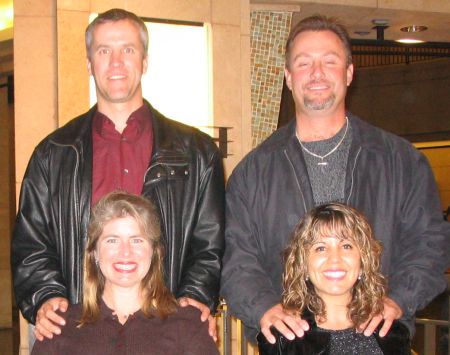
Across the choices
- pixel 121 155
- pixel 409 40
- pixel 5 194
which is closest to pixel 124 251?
pixel 121 155

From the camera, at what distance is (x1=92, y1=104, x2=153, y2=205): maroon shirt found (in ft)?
10.2

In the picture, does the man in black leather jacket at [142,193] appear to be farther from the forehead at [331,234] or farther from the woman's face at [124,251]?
the forehead at [331,234]

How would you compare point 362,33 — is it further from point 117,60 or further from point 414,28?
point 117,60

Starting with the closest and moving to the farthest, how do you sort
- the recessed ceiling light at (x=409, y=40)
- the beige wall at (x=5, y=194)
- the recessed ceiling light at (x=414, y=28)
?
the recessed ceiling light at (x=414, y=28)
the recessed ceiling light at (x=409, y=40)
the beige wall at (x=5, y=194)

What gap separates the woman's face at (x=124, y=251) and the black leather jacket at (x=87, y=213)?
21cm

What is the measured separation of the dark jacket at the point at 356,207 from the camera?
9.81 ft

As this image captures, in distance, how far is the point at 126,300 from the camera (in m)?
2.89

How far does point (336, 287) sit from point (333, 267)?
74 mm

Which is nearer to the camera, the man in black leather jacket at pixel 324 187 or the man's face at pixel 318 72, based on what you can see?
the man in black leather jacket at pixel 324 187

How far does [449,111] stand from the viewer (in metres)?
15.0

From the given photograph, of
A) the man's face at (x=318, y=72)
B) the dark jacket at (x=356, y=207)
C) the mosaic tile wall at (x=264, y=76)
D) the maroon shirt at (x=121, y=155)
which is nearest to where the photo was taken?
the dark jacket at (x=356, y=207)

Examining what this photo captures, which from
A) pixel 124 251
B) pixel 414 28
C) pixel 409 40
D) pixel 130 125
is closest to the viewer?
pixel 124 251

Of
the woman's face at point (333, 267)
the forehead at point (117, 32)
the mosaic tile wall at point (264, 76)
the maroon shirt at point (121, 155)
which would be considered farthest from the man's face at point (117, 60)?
the mosaic tile wall at point (264, 76)

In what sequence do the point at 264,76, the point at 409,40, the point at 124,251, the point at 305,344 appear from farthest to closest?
1. the point at 409,40
2. the point at 264,76
3. the point at 124,251
4. the point at 305,344
